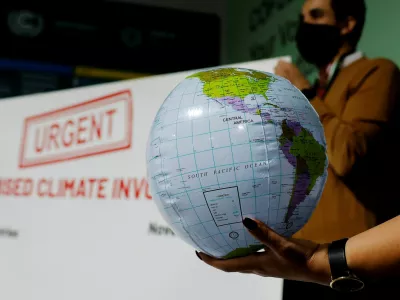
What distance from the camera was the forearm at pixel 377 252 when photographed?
28.6 inches

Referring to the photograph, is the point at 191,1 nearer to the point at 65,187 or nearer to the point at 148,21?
the point at 148,21

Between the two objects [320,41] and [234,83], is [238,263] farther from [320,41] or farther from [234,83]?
[320,41]

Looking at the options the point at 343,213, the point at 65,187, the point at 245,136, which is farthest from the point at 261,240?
the point at 65,187

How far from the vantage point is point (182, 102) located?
807 mm

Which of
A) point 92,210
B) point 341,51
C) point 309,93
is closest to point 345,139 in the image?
point 309,93

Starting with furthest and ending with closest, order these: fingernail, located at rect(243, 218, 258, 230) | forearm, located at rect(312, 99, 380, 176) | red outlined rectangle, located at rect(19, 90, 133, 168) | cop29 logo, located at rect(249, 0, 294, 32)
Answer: cop29 logo, located at rect(249, 0, 294, 32) → red outlined rectangle, located at rect(19, 90, 133, 168) → forearm, located at rect(312, 99, 380, 176) → fingernail, located at rect(243, 218, 258, 230)

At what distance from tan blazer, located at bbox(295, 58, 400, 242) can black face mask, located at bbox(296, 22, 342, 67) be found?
117 mm

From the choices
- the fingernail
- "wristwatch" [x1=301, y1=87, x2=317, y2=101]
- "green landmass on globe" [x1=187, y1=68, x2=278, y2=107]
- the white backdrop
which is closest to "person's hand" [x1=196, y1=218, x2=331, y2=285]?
the fingernail

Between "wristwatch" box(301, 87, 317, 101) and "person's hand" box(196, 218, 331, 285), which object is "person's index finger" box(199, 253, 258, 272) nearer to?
"person's hand" box(196, 218, 331, 285)

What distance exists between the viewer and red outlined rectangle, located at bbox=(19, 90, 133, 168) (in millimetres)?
1595

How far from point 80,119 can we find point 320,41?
85 cm

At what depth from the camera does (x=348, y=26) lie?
57.2 inches

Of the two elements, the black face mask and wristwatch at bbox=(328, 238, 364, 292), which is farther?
the black face mask

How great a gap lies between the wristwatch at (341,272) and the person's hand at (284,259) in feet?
0.04
